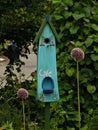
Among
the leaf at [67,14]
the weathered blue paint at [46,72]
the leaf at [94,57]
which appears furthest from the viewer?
the leaf at [67,14]

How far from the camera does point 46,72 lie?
4.09 m

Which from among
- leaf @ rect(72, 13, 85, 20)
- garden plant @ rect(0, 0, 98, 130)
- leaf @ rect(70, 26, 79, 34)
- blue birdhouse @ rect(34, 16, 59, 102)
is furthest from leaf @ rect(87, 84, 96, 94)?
blue birdhouse @ rect(34, 16, 59, 102)

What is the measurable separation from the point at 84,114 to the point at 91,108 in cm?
10

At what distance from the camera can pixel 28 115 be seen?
5520mm

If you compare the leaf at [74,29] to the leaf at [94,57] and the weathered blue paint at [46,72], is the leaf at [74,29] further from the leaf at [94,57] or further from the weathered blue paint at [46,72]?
the weathered blue paint at [46,72]

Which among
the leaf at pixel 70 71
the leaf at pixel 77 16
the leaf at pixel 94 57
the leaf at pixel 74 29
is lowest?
the leaf at pixel 70 71

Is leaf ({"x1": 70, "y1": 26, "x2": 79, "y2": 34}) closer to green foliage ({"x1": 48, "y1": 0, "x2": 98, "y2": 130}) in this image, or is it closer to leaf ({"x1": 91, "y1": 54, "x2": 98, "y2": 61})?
green foliage ({"x1": 48, "y1": 0, "x2": 98, "y2": 130})

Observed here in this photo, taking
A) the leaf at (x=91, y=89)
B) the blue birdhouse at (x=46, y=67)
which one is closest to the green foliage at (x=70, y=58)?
the leaf at (x=91, y=89)

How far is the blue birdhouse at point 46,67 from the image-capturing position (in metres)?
A: 4.09

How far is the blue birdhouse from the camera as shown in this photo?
409cm

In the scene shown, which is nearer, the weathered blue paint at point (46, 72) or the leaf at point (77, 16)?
the weathered blue paint at point (46, 72)

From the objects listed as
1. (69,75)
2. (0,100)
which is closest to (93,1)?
(69,75)

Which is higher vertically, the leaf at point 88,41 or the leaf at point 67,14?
the leaf at point 67,14

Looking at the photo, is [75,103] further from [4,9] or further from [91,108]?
[4,9]
